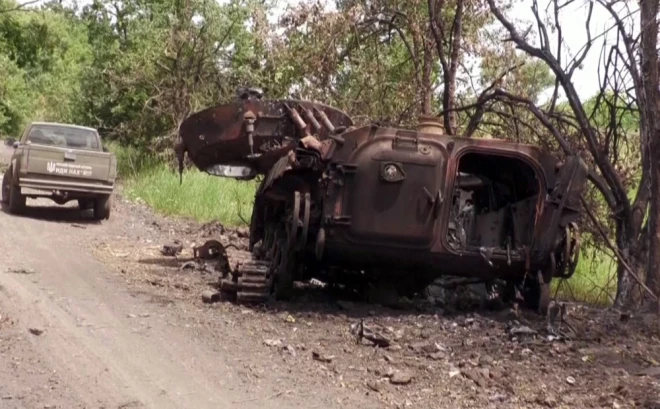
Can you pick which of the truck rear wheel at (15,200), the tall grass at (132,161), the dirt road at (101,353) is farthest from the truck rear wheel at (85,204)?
the dirt road at (101,353)

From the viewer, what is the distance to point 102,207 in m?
18.2

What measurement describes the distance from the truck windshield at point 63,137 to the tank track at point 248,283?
8.48 meters

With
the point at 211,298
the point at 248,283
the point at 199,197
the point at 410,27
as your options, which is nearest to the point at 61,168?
the point at 199,197

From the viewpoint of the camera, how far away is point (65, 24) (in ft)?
172

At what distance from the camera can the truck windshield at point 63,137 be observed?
58.6ft

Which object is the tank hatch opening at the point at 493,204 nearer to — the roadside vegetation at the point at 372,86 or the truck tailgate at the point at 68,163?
the roadside vegetation at the point at 372,86

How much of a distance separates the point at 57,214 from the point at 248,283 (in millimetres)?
10104

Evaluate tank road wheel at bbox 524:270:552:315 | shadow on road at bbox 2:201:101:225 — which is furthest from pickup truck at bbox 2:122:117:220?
tank road wheel at bbox 524:270:552:315

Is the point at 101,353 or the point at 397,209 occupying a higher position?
the point at 397,209

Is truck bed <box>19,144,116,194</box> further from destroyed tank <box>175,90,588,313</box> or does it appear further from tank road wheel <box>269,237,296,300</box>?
tank road wheel <box>269,237,296,300</box>

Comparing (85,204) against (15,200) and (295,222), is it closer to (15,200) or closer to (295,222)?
(15,200)

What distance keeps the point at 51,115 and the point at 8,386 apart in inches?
1444

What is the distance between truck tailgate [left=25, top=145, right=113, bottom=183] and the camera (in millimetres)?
17297

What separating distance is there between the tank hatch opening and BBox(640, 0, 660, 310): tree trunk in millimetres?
1256
